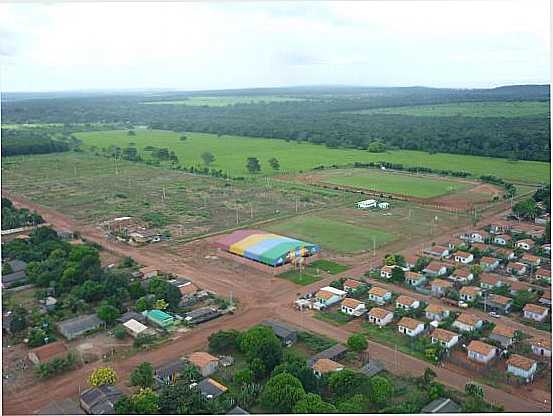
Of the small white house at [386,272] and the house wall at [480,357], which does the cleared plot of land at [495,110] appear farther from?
the house wall at [480,357]

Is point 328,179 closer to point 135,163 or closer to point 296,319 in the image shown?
point 135,163

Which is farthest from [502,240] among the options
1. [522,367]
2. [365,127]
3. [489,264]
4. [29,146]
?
[29,146]

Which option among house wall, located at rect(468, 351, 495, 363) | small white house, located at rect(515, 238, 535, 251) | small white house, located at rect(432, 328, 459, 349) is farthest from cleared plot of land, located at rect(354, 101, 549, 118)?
house wall, located at rect(468, 351, 495, 363)

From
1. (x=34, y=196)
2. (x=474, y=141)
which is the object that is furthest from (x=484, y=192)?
(x=34, y=196)

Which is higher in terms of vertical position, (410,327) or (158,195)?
(410,327)

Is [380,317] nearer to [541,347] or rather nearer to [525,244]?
[541,347]

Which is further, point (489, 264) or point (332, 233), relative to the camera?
point (332, 233)

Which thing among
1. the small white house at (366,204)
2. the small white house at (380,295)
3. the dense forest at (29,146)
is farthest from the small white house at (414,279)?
the dense forest at (29,146)
